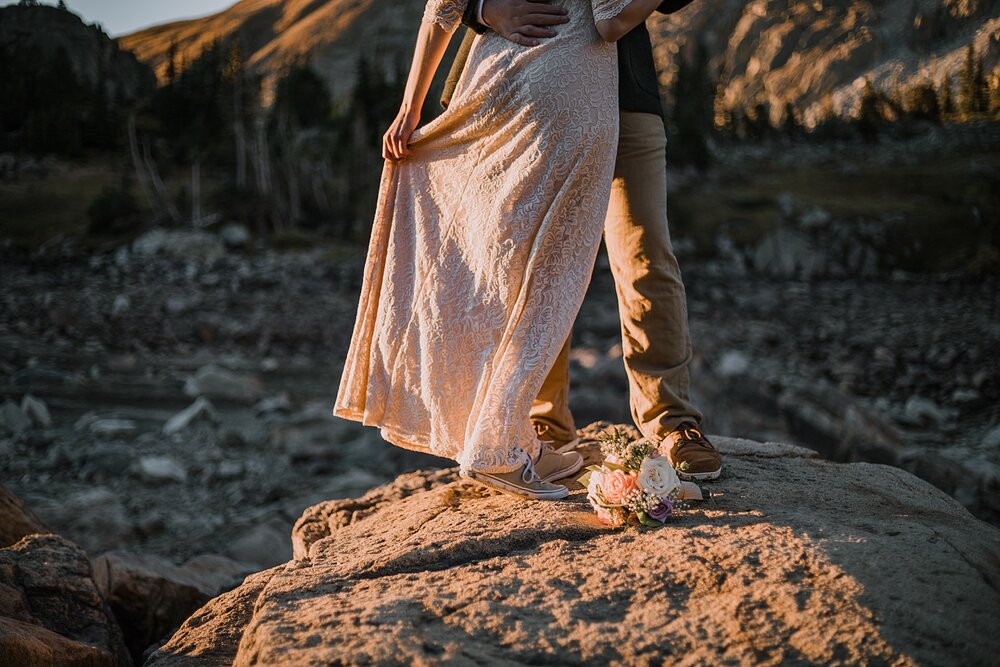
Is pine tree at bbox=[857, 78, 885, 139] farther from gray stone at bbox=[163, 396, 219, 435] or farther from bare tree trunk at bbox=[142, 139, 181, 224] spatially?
bare tree trunk at bbox=[142, 139, 181, 224]

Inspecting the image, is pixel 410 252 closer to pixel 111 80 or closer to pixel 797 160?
pixel 111 80

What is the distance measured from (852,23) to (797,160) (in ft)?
34.1

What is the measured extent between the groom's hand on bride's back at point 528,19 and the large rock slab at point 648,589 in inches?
63.2

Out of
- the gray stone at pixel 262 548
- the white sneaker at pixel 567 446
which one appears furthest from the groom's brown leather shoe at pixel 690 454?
the gray stone at pixel 262 548

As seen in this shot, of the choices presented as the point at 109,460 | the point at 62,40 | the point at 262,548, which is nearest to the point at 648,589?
the point at 262,548

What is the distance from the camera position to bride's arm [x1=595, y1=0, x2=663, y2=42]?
2.63 metres

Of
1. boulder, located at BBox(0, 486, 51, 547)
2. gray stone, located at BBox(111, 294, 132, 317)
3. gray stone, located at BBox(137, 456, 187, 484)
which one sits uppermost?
boulder, located at BBox(0, 486, 51, 547)

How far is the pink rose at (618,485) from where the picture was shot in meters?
2.50

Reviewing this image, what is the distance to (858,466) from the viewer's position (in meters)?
3.27

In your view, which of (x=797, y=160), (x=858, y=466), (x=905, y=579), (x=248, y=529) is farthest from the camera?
(x=797, y=160)

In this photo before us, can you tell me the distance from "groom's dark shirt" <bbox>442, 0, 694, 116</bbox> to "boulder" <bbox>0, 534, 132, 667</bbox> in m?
2.50

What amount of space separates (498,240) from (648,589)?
4.09 ft

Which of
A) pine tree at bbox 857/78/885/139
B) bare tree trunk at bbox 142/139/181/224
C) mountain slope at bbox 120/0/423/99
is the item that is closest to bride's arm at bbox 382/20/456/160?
pine tree at bbox 857/78/885/139

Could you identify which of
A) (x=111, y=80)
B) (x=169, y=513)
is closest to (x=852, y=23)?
(x=169, y=513)
